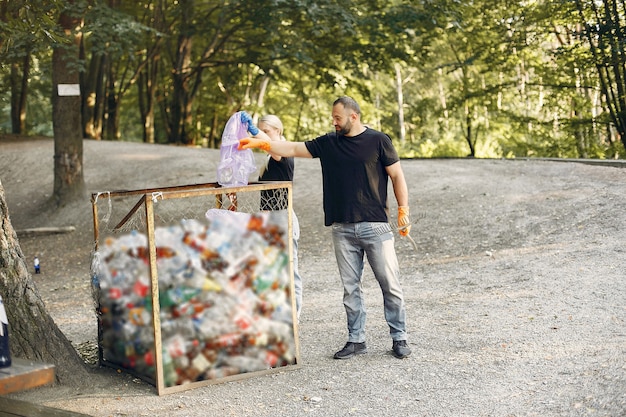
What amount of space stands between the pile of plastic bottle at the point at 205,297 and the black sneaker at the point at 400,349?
84cm

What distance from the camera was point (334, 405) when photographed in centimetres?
535

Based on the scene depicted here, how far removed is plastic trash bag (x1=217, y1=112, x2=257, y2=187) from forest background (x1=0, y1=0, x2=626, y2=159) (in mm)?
4448

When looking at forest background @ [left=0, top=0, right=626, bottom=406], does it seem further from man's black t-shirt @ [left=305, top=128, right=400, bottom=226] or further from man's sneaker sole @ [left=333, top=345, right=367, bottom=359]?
man's black t-shirt @ [left=305, top=128, right=400, bottom=226]

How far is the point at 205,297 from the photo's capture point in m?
5.69

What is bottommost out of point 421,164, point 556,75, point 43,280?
point 43,280

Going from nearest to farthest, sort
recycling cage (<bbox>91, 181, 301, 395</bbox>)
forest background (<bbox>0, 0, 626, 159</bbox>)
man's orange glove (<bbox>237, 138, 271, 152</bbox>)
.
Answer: recycling cage (<bbox>91, 181, 301, 395</bbox>), man's orange glove (<bbox>237, 138, 271, 152</bbox>), forest background (<bbox>0, 0, 626, 159</bbox>)

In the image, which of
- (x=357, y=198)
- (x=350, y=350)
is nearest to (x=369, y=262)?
(x=357, y=198)

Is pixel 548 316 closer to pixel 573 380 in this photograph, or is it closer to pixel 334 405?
pixel 573 380

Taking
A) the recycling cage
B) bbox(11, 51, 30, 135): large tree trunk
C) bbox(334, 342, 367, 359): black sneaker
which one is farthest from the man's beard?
bbox(11, 51, 30, 135): large tree trunk

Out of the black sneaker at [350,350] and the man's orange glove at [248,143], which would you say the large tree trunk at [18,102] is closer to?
the man's orange glove at [248,143]

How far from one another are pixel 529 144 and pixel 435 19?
7.00m

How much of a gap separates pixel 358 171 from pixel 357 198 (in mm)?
202

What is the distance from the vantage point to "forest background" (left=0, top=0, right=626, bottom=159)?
15477 mm

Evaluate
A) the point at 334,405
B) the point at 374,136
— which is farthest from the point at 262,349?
the point at 374,136
